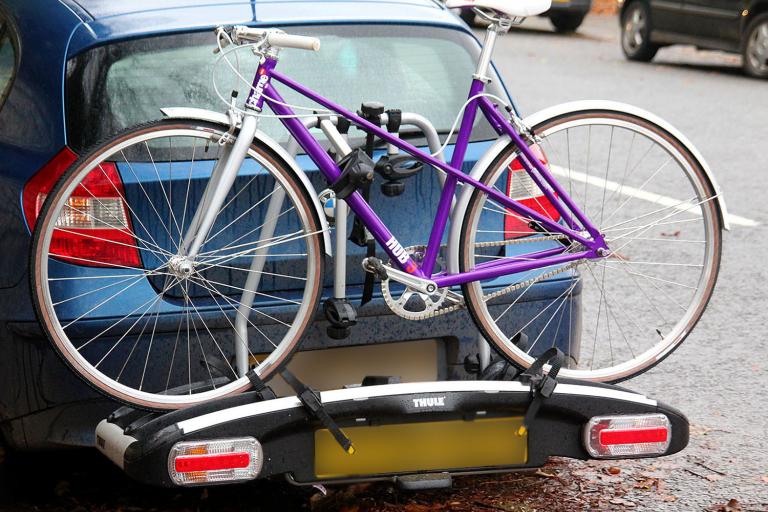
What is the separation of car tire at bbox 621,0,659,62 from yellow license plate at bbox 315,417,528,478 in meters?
14.5

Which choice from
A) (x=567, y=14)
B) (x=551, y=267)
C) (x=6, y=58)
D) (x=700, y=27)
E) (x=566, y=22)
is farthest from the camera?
(x=566, y=22)

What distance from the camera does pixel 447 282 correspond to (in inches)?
149

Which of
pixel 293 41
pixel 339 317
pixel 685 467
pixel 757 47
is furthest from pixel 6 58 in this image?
pixel 757 47

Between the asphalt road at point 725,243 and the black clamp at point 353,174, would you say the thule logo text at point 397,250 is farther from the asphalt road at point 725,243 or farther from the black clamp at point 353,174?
the asphalt road at point 725,243

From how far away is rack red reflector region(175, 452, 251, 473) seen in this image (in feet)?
11.1

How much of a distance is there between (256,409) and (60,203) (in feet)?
2.39

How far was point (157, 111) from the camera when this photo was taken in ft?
13.1

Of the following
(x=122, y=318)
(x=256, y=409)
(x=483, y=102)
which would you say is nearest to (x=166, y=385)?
(x=122, y=318)

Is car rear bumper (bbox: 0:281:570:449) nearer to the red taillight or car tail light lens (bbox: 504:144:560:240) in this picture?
car tail light lens (bbox: 504:144:560:240)

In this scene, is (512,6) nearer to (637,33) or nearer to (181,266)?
(181,266)

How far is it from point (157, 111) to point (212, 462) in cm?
115

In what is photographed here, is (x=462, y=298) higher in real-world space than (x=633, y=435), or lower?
higher

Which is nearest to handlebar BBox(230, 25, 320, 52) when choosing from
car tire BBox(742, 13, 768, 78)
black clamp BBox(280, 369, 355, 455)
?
black clamp BBox(280, 369, 355, 455)

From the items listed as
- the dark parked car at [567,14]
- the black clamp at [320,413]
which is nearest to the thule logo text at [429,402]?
the black clamp at [320,413]
